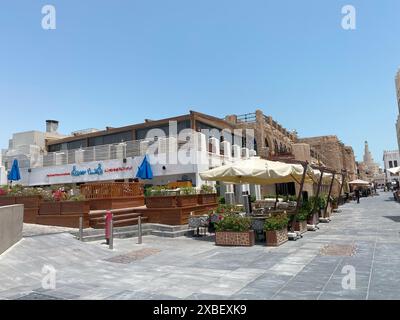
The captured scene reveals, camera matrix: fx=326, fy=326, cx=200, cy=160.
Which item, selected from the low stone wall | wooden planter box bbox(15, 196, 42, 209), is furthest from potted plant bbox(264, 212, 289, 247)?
wooden planter box bbox(15, 196, 42, 209)

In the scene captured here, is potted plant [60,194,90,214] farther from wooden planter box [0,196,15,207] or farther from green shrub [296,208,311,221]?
green shrub [296,208,311,221]

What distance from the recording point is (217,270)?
683 cm

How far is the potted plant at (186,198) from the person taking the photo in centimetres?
1422

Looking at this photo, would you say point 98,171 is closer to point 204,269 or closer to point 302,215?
point 302,215

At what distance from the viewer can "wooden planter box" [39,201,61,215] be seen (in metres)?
13.4

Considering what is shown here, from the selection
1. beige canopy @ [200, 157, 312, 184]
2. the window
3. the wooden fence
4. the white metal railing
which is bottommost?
the wooden fence

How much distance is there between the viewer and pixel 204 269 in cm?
698

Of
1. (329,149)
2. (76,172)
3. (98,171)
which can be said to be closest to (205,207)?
(98,171)

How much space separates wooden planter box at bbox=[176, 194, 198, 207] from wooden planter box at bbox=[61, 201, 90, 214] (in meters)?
3.74

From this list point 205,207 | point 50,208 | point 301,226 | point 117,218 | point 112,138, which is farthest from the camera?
point 112,138

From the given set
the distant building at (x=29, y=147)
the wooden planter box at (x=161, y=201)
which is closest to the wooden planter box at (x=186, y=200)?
the wooden planter box at (x=161, y=201)

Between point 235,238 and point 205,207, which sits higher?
point 205,207

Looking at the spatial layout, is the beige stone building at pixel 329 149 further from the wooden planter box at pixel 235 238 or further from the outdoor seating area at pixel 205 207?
the wooden planter box at pixel 235 238

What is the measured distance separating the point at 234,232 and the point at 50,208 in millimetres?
8198
